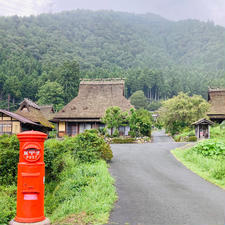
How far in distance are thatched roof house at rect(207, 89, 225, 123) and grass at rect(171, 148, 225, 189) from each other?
22268 mm

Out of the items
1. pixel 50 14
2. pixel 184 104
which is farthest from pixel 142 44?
pixel 184 104

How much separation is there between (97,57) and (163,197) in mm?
128163

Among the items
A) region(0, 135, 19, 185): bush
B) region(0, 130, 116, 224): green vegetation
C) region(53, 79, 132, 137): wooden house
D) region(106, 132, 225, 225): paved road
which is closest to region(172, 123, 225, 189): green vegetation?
region(106, 132, 225, 225): paved road

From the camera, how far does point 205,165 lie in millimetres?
13617

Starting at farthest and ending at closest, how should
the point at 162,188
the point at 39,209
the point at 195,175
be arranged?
1. the point at 195,175
2. the point at 162,188
3. the point at 39,209

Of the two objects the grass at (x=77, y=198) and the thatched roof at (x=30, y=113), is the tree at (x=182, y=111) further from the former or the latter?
the grass at (x=77, y=198)

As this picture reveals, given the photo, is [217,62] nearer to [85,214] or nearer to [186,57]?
[186,57]

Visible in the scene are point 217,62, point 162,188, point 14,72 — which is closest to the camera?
point 162,188

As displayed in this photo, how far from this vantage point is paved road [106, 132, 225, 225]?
7336 millimetres

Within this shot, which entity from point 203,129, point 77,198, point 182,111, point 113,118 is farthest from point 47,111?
point 77,198

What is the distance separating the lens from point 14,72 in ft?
268

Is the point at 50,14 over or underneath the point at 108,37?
over

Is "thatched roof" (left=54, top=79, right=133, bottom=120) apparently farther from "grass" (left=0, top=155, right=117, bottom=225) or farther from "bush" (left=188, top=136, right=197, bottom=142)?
"grass" (left=0, top=155, right=117, bottom=225)

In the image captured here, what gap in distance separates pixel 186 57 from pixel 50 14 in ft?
289
